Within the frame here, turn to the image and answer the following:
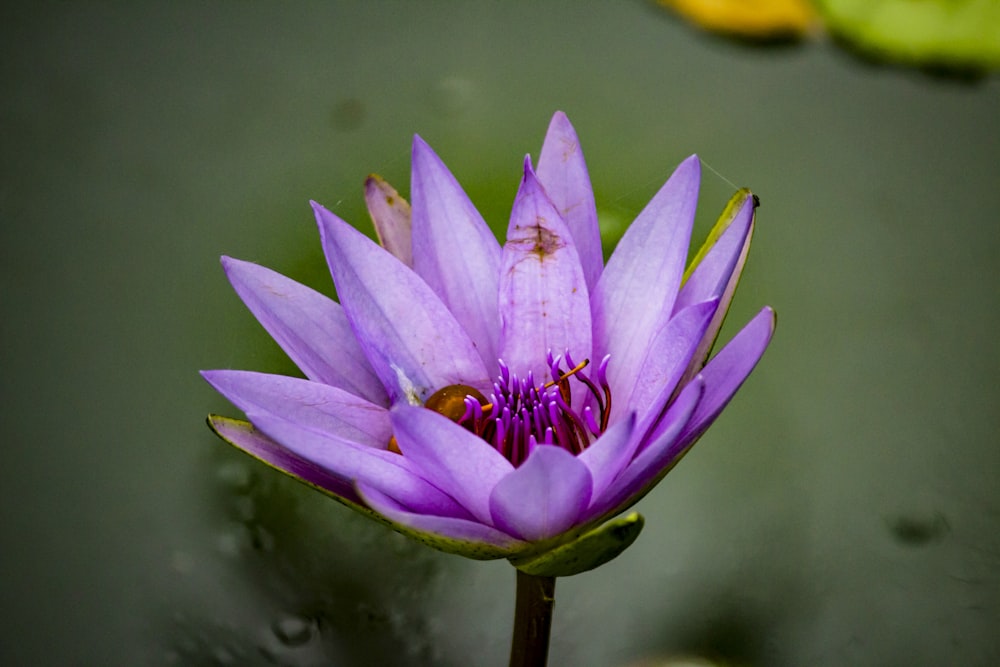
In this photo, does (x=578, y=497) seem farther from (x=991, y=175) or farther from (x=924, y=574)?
(x=991, y=175)

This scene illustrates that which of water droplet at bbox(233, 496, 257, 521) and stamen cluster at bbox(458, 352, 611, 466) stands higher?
stamen cluster at bbox(458, 352, 611, 466)

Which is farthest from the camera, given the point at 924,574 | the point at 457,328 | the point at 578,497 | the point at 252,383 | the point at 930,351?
the point at 930,351

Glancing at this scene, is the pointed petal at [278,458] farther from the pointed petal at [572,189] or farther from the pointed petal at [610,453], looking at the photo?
the pointed petal at [572,189]

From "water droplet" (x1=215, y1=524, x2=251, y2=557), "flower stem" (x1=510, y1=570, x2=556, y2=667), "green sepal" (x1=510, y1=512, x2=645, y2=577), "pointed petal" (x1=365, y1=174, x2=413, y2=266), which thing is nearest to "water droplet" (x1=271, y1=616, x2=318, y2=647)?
"water droplet" (x1=215, y1=524, x2=251, y2=557)

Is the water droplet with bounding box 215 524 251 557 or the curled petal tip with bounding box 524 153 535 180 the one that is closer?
the curled petal tip with bounding box 524 153 535 180

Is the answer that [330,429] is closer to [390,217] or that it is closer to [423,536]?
[423,536]

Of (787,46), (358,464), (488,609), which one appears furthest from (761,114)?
(358,464)

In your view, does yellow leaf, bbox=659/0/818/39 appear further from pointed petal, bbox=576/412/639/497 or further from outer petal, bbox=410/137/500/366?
pointed petal, bbox=576/412/639/497

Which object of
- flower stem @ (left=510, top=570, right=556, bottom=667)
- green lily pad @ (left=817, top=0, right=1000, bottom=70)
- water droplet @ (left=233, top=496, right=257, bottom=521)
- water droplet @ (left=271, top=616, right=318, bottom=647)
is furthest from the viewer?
green lily pad @ (left=817, top=0, right=1000, bottom=70)
